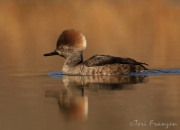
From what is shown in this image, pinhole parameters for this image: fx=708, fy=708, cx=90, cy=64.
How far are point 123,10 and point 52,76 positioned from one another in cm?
2005

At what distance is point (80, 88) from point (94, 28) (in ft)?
52.5

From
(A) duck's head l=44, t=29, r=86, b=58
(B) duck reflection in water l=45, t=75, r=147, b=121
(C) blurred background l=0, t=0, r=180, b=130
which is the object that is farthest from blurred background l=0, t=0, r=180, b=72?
(B) duck reflection in water l=45, t=75, r=147, b=121

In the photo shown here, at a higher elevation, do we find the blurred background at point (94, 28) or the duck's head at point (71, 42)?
the duck's head at point (71, 42)

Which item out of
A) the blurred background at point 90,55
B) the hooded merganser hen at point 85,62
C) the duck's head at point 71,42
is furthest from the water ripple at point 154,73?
the duck's head at point 71,42

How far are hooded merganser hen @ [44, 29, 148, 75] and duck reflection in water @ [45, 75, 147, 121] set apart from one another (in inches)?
11.5

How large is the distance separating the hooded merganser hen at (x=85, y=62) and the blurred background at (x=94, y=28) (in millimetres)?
710

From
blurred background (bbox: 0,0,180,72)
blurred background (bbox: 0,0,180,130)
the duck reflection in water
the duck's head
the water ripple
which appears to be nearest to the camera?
blurred background (bbox: 0,0,180,130)

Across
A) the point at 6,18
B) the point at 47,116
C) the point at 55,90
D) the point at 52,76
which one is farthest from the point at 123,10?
the point at 47,116

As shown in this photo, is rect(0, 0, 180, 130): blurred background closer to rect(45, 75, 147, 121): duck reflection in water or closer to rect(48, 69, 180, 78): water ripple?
rect(45, 75, 147, 121): duck reflection in water

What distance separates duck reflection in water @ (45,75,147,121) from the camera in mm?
10485

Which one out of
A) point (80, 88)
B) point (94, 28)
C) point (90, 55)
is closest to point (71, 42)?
point (80, 88)

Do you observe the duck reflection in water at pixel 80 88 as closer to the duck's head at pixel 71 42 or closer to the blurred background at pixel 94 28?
the duck's head at pixel 71 42

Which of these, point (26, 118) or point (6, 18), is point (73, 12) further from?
point (26, 118)

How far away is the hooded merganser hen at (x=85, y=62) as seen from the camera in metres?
14.8
